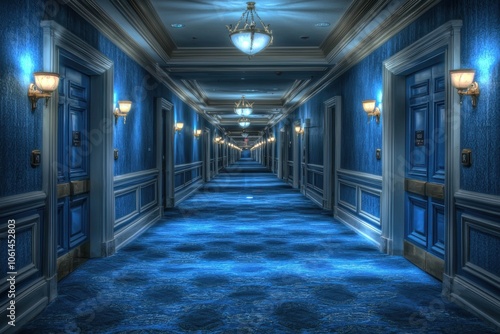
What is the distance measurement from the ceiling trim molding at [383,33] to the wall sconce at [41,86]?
149 inches

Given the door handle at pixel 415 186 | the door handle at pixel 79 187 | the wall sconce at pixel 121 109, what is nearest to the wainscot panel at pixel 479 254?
the door handle at pixel 415 186

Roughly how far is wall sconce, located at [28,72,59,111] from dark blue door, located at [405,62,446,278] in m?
3.70

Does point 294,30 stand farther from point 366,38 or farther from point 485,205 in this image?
point 485,205

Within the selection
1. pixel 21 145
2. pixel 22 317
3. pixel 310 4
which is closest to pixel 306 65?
pixel 310 4

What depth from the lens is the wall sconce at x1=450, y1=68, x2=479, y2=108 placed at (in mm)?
3932

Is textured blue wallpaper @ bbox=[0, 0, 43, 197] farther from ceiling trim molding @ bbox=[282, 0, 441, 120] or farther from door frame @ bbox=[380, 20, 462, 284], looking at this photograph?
ceiling trim molding @ bbox=[282, 0, 441, 120]

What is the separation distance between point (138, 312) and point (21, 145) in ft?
5.51

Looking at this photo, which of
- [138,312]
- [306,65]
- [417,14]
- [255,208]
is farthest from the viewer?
[255,208]

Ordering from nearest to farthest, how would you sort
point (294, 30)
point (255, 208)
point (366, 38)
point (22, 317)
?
point (22, 317), point (366, 38), point (294, 30), point (255, 208)

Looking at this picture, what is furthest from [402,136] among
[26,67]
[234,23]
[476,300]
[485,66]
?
[26,67]

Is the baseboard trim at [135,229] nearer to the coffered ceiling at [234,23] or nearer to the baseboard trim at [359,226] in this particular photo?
the coffered ceiling at [234,23]

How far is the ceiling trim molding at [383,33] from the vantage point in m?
5.18

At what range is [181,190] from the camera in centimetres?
1302

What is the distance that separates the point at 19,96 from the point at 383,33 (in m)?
4.71
